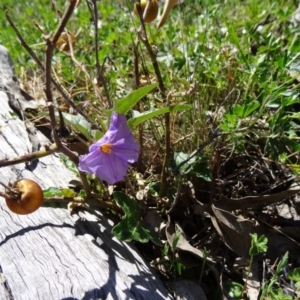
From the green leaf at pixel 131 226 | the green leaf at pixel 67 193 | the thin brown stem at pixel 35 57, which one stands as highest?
the thin brown stem at pixel 35 57

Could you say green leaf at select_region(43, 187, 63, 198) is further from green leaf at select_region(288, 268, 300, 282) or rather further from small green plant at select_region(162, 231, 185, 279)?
green leaf at select_region(288, 268, 300, 282)

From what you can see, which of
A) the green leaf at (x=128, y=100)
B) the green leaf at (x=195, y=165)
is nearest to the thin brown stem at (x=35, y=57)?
the green leaf at (x=128, y=100)

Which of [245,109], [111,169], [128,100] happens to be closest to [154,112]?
[128,100]

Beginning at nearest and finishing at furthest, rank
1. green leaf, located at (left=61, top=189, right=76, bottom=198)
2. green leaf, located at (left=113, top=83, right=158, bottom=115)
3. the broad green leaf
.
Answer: green leaf, located at (left=113, top=83, right=158, bottom=115) < the broad green leaf < green leaf, located at (left=61, top=189, right=76, bottom=198)

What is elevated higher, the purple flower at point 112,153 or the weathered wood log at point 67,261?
the purple flower at point 112,153

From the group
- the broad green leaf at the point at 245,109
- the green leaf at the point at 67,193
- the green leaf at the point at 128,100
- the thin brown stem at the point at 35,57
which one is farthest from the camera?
the green leaf at the point at 67,193

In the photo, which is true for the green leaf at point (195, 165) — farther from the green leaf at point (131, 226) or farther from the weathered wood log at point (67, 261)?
the weathered wood log at point (67, 261)

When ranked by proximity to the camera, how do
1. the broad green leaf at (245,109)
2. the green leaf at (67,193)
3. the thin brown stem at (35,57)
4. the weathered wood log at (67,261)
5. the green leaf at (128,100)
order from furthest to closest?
the green leaf at (67,193)
the broad green leaf at (245,109)
the weathered wood log at (67,261)
the green leaf at (128,100)
the thin brown stem at (35,57)

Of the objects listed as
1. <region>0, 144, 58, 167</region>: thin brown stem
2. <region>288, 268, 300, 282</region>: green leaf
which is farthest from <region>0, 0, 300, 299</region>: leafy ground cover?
<region>0, 144, 58, 167</region>: thin brown stem
